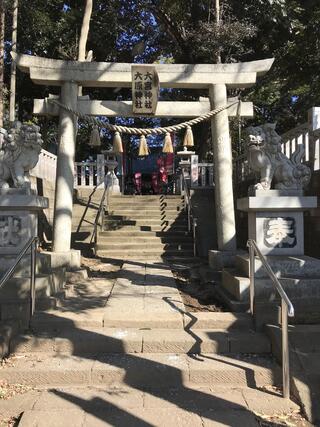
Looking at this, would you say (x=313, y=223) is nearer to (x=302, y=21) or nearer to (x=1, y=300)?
(x=1, y=300)

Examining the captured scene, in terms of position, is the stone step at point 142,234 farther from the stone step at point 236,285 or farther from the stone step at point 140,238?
the stone step at point 236,285

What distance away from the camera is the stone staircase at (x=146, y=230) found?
10781mm

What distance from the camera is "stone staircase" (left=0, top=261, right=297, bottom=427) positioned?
12.1ft

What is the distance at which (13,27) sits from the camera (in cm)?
1473

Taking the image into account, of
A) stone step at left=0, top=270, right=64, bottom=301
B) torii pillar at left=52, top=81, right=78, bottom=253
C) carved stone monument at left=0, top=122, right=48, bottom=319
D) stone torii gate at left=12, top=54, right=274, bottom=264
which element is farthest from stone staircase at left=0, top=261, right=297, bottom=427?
stone torii gate at left=12, top=54, right=274, bottom=264

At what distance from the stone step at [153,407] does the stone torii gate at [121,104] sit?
14.1ft

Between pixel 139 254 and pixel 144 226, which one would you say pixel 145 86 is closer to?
pixel 139 254

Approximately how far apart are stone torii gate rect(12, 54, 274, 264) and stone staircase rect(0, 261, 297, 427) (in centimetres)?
270

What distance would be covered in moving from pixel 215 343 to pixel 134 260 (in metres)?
5.42

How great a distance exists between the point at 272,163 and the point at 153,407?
3854mm

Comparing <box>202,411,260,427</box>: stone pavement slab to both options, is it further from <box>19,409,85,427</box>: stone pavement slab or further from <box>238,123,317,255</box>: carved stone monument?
<box>238,123,317,255</box>: carved stone monument

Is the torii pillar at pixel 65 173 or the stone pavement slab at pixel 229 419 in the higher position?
the torii pillar at pixel 65 173

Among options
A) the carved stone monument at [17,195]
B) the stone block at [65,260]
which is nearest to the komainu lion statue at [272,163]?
the carved stone monument at [17,195]

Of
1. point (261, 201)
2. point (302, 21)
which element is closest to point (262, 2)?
point (302, 21)
